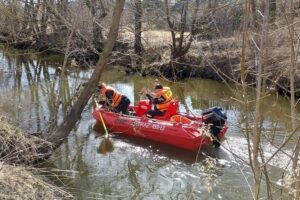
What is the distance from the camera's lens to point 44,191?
5430mm

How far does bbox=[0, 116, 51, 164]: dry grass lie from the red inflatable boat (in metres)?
3.06

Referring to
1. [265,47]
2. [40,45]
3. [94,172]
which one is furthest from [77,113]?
[40,45]

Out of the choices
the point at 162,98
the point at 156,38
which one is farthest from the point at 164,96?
the point at 156,38

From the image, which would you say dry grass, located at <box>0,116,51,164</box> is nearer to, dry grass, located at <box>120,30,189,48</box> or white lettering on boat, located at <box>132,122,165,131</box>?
white lettering on boat, located at <box>132,122,165,131</box>

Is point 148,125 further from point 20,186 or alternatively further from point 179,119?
point 20,186

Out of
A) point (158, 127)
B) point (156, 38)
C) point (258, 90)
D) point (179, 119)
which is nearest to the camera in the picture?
point (258, 90)

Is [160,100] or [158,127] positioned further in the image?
[160,100]

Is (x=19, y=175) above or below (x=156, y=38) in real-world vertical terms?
below

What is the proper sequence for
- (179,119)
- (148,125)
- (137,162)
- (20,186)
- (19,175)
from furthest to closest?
(179,119) < (148,125) < (137,162) < (19,175) < (20,186)

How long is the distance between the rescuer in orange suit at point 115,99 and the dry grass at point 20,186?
5185 millimetres

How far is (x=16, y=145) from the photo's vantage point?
686cm

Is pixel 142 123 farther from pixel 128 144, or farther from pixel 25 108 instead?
pixel 25 108

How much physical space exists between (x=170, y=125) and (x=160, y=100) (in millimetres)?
865

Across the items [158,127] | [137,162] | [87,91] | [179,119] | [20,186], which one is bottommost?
[137,162]
